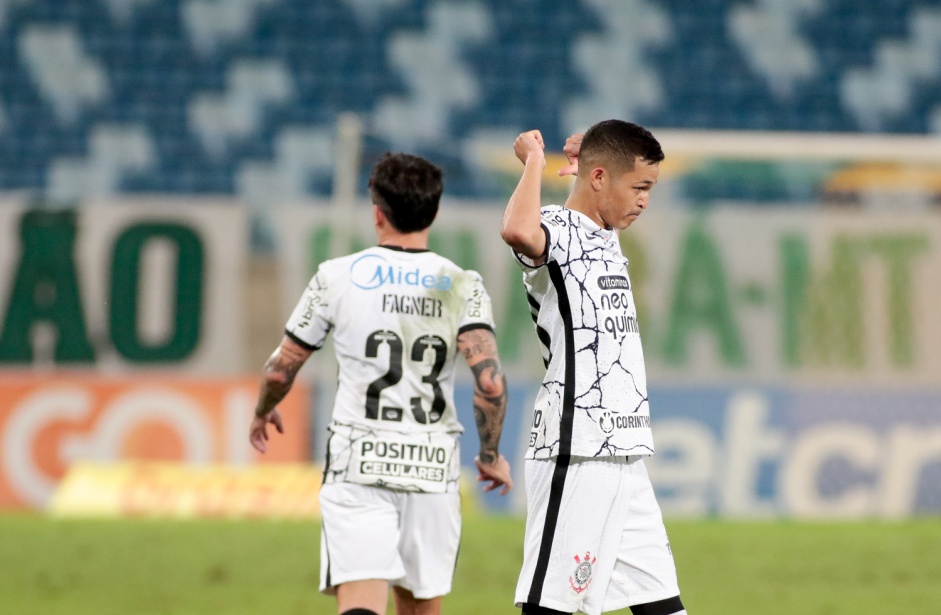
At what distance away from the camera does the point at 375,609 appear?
13.9ft

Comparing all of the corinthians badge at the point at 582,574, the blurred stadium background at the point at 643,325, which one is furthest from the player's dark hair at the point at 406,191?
the blurred stadium background at the point at 643,325

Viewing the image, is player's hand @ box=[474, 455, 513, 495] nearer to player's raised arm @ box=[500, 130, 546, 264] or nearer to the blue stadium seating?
player's raised arm @ box=[500, 130, 546, 264]

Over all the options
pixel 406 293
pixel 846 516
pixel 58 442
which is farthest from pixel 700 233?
pixel 406 293

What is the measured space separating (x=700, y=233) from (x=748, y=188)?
2.44 feet

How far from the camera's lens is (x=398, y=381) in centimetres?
438

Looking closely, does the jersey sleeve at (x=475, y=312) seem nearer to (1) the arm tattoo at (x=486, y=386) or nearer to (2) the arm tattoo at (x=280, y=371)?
(1) the arm tattoo at (x=486, y=386)

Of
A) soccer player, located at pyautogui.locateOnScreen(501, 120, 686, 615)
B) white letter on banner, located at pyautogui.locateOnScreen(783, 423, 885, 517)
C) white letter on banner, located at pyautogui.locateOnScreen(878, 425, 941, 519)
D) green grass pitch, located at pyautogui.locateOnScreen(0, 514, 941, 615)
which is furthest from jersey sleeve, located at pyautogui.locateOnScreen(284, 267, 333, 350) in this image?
white letter on banner, located at pyautogui.locateOnScreen(878, 425, 941, 519)

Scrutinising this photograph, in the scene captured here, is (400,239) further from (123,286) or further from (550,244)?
(123,286)

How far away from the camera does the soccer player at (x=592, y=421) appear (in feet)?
12.5

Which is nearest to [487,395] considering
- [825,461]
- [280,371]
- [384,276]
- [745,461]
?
[384,276]

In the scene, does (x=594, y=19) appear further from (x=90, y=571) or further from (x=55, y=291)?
(x=90, y=571)

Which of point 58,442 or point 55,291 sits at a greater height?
point 55,291

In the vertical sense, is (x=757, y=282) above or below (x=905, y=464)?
above

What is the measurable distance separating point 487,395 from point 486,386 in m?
0.03
